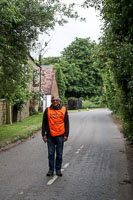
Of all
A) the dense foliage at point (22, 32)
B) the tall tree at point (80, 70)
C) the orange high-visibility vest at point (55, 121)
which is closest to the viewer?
the orange high-visibility vest at point (55, 121)

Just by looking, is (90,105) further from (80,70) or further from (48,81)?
(48,81)

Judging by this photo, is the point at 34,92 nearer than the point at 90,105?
Yes

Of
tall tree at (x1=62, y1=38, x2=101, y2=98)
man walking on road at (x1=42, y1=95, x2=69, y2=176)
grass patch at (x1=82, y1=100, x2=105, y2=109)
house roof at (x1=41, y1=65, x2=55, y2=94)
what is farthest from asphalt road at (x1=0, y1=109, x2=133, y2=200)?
grass patch at (x1=82, y1=100, x2=105, y2=109)

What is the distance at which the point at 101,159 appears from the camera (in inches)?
414

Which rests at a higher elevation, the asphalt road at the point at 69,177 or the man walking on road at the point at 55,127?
the man walking on road at the point at 55,127

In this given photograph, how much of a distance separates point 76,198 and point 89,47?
6817 cm

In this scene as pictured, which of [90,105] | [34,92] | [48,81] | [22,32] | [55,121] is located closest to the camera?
[55,121]

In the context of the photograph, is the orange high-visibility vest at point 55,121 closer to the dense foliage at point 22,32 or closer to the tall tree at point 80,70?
the dense foliage at point 22,32

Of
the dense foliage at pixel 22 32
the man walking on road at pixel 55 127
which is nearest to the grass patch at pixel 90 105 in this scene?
the dense foliage at pixel 22 32

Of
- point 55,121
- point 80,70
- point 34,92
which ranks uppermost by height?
point 80,70

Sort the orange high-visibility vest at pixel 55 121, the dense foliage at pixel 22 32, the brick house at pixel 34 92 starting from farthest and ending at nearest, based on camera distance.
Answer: the brick house at pixel 34 92
the dense foliage at pixel 22 32
the orange high-visibility vest at pixel 55 121

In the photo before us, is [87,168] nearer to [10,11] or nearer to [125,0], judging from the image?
[125,0]

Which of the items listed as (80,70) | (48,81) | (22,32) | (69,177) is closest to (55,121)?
(69,177)

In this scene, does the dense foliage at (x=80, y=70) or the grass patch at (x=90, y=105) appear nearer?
the dense foliage at (x=80, y=70)
